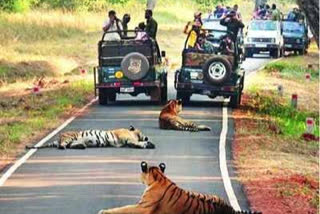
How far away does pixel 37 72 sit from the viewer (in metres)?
36.8

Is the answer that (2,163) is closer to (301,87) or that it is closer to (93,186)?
(93,186)

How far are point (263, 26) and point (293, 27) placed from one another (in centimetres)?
273

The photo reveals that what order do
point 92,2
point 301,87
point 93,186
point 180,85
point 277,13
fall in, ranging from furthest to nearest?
point 92,2 < point 277,13 < point 301,87 < point 180,85 < point 93,186

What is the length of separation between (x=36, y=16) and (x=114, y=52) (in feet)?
90.7

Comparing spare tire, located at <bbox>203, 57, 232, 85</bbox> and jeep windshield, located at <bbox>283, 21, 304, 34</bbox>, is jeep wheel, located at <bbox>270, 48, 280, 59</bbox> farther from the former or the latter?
spare tire, located at <bbox>203, 57, 232, 85</bbox>

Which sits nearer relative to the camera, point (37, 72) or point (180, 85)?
point (180, 85)

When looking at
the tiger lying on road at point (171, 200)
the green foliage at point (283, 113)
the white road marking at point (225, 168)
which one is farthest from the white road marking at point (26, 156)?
the green foliage at point (283, 113)

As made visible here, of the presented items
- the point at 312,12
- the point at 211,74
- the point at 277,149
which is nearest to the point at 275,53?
the point at 211,74

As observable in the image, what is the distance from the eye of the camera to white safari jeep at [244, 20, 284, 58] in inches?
1932

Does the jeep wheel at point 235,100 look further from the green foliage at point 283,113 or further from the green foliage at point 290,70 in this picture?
the green foliage at point 290,70

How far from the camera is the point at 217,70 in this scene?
24594mm

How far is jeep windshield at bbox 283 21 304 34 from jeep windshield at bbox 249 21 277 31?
1.55 m

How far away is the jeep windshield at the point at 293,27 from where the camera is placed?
51.3 meters

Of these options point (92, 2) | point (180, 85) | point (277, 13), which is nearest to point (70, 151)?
point (180, 85)
